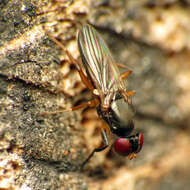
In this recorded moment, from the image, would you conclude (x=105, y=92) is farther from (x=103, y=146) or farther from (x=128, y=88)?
(x=128, y=88)

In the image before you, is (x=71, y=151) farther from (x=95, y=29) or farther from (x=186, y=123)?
(x=186, y=123)

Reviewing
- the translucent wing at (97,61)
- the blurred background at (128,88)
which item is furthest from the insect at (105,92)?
the blurred background at (128,88)

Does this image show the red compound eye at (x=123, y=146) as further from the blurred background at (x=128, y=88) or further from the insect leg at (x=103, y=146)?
the blurred background at (x=128, y=88)

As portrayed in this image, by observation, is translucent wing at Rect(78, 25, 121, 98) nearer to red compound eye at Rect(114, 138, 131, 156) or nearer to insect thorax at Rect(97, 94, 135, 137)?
insect thorax at Rect(97, 94, 135, 137)

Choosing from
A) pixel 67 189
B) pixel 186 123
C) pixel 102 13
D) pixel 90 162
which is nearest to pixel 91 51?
pixel 102 13

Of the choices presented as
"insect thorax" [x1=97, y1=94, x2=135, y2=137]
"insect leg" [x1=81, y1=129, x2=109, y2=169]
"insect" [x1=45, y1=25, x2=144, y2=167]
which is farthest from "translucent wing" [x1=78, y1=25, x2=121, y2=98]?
"insect leg" [x1=81, y1=129, x2=109, y2=169]

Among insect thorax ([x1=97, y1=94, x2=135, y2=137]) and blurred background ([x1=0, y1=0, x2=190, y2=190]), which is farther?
insect thorax ([x1=97, y1=94, x2=135, y2=137])
